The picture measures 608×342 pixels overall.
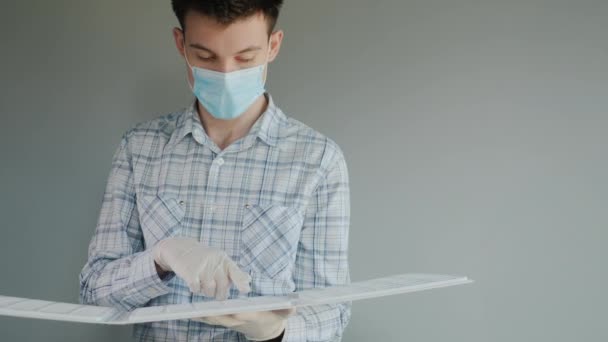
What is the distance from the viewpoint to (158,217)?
4.31 ft

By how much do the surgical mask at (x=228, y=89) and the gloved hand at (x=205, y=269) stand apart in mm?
331

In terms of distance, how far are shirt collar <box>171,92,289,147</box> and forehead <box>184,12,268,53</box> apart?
198mm

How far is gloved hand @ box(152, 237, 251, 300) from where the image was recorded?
3.46 ft

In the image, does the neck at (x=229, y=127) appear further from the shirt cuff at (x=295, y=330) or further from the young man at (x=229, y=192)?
the shirt cuff at (x=295, y=330)

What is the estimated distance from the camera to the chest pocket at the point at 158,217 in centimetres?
130

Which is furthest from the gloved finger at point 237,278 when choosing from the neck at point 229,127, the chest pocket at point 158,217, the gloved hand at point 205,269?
the neck at point 229,127

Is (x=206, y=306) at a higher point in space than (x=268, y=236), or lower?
lower

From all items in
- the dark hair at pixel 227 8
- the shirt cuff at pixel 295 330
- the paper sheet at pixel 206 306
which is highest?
the dark hair at pixel 227 8

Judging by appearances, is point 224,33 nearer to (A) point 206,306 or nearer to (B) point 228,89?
(B) point 228,89

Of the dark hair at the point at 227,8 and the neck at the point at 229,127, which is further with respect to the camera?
the neck at the point at 229,127

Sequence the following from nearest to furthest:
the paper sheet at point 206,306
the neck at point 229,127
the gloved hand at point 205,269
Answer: the paper sheet at point 206,306 < the gloved hand at point 205,269 < the neck at point 229,127

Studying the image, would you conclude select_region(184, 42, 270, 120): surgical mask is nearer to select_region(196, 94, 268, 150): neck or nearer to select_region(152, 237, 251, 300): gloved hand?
select_region(196, 94, 268, 150): neck

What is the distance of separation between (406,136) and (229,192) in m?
0.63

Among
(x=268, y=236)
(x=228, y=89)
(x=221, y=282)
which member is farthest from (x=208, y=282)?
(x=228, y=89)
